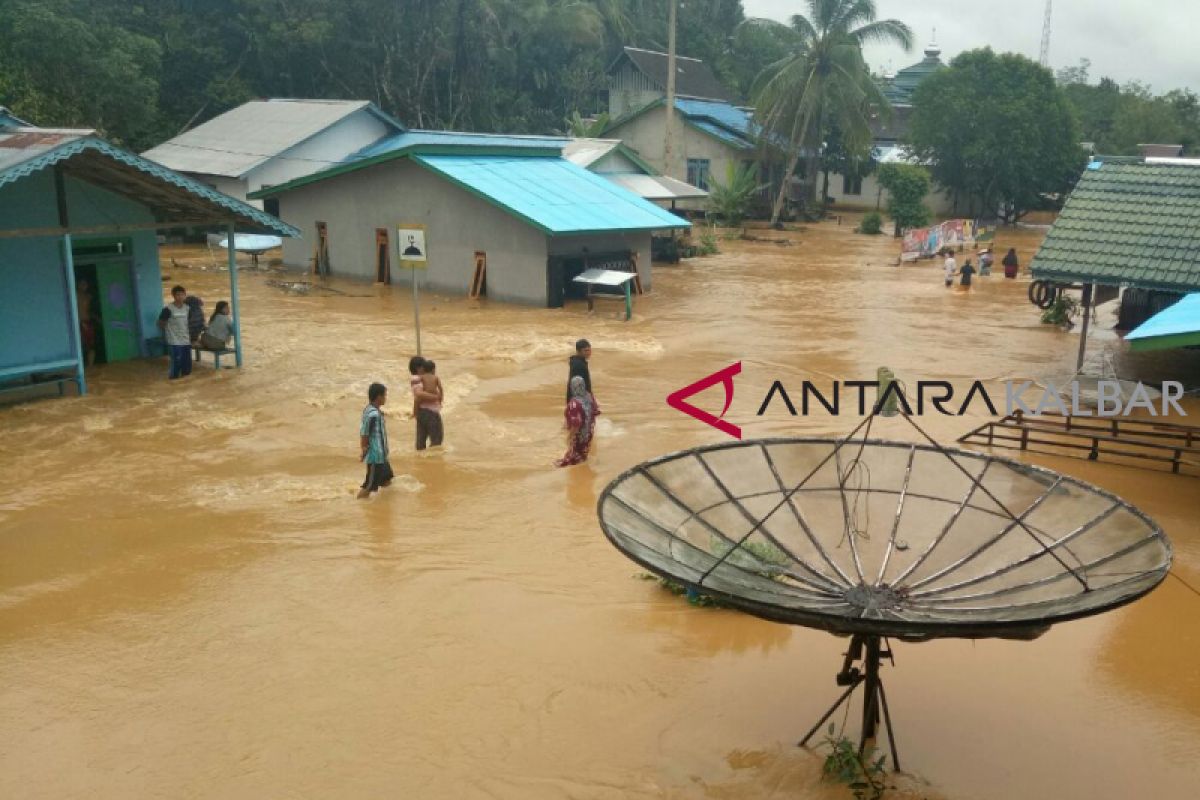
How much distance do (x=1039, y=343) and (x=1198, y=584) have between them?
499 inches

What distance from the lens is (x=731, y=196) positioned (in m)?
42.2

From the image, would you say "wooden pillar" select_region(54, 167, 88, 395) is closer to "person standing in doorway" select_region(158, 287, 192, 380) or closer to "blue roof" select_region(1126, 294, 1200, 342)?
"person standing in doorway" select_region(158, 287, 192, 380)

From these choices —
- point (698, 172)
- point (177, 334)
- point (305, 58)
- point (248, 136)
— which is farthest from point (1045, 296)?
point (305, 58)

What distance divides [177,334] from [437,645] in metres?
9.93

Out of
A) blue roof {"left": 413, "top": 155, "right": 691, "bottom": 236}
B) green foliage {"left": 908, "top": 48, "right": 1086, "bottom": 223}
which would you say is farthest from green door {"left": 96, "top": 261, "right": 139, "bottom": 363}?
green foliage {"left": 908, "top": 48, "right": 1086, "bottom": 223}

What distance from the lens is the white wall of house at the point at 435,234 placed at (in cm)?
2459

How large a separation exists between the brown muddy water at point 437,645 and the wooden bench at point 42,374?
41 cm

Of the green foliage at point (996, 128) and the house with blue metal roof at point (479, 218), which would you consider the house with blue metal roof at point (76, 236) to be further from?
the green foliage at point (996, 128)

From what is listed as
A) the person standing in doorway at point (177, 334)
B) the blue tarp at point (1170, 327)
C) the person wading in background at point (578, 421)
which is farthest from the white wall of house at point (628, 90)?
the person wading in background at point (578, 421)

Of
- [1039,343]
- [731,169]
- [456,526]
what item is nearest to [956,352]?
[1039,343]

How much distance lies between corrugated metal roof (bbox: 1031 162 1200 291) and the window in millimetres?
32127

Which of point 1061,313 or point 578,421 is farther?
point 1061,313

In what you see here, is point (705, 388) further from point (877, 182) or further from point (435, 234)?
point (877, 182)

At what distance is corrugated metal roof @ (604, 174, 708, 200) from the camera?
108 feet
